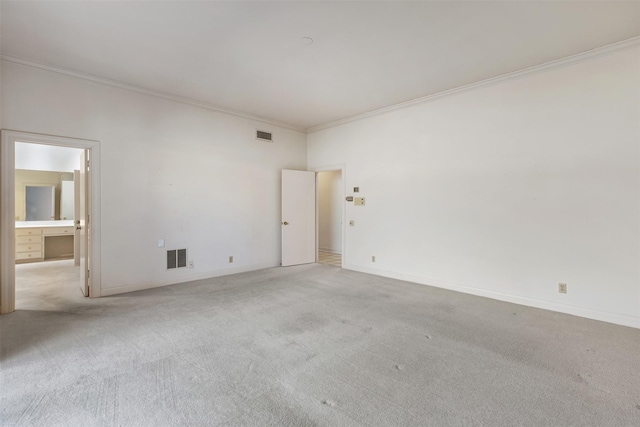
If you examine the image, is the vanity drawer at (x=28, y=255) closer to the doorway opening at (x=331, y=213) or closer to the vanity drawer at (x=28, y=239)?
the vanity drawer at (x=28, y=239)

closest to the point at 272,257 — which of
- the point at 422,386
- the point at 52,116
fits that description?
the point at 52,116

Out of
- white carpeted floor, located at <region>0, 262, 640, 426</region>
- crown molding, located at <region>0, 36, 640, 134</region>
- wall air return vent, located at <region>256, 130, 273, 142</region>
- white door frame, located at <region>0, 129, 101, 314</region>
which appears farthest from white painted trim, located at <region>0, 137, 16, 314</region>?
wall air return vent, located at <region>256, 130, 273, 142</region>

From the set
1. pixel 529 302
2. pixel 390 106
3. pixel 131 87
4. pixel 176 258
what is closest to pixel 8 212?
pixel 176 258

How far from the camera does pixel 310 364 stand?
7.73 ft

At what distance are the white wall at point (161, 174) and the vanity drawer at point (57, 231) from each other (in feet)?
14.0

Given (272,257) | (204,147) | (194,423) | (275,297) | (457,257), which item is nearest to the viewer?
(194,423)

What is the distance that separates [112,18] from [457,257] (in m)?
5.02

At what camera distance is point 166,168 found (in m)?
4.64

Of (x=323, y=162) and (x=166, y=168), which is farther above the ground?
(x=323, y=162)

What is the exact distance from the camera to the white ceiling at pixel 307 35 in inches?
103

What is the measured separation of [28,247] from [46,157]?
206 centimetres

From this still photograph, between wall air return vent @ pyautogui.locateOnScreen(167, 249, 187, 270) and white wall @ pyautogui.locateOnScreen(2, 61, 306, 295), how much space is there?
9cm

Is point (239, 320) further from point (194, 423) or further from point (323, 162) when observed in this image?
point (323, 162)

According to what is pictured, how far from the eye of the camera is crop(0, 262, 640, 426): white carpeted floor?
1791 mm
